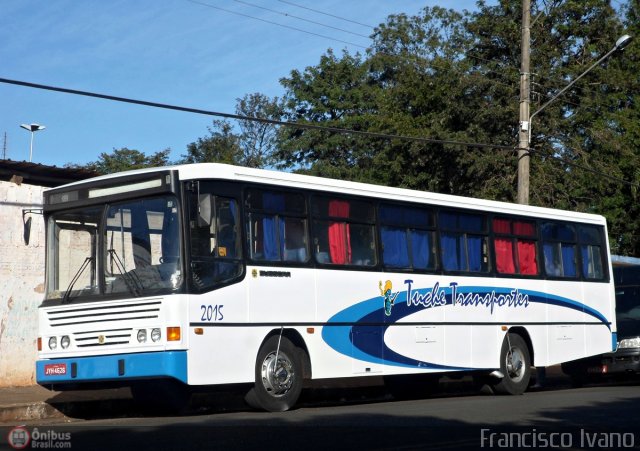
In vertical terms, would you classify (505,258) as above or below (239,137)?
below

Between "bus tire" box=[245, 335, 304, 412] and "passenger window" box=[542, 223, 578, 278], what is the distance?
7.02m

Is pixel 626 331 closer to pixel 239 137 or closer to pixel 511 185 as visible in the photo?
pixel 511 185

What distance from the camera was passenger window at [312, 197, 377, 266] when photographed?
14.6m

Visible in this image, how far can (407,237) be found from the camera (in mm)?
16344

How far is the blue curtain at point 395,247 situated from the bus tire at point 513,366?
305 centimetres

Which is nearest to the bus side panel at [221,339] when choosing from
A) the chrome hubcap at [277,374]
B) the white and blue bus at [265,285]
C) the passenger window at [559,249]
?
the white and blue bus at [265,285]

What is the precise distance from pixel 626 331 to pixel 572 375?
144 centimetres

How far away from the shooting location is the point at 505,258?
60.1 feet

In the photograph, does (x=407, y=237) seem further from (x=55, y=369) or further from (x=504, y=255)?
(x=55, y=369)

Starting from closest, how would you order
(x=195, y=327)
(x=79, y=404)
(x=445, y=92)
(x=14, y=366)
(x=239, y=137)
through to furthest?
1. (x=195, y=327)
2. (x=79, y=404)
3. (x=14, y=366)
4. (x=445, y=92)
5. (x=239, y=137)

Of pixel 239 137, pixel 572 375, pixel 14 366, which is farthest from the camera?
pixel 239 137

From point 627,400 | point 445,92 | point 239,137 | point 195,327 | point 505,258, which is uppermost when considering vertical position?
point 239,137

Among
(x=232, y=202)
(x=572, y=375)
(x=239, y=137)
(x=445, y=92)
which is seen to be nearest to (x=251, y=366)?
(x=232, y=202)

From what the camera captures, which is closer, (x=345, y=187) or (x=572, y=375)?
(x=345, y=187)
